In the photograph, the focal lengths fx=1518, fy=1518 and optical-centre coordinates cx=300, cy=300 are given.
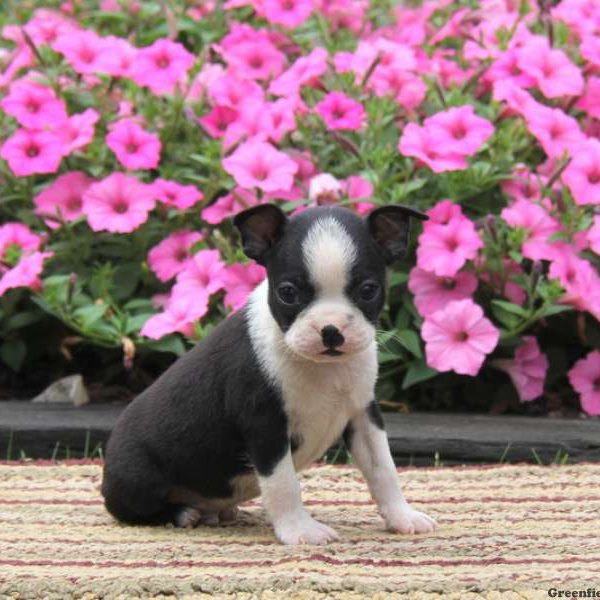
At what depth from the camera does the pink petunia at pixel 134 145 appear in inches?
215

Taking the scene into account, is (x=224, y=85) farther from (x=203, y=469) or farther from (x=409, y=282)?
(x=203, y=469)

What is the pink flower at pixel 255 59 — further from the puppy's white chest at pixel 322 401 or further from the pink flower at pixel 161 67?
the puppy's white chest at pixel 322 401

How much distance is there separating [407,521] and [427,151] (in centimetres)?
185

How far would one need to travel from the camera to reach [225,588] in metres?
3.02

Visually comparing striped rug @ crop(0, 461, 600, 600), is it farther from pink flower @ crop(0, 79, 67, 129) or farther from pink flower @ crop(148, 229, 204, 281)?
pink flower @ crop(0, 79, 67, 129)

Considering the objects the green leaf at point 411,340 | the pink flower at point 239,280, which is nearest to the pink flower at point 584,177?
the green leaf at point 411,340

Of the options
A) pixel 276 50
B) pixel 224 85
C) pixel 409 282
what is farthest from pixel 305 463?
pixel 276 50

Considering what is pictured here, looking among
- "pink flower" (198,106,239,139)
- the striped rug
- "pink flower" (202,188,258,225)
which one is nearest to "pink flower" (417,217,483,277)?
"pink flower" (202,188,258,225)

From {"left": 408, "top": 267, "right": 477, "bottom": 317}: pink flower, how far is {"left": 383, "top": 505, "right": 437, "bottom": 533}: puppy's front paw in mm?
1478

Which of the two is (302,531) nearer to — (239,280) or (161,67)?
(239,280)

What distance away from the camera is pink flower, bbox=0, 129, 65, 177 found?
5.49 metres

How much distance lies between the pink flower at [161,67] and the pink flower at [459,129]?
1.04 m

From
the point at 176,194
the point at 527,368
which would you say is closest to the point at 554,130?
the point at 527,368

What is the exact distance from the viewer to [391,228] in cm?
352
